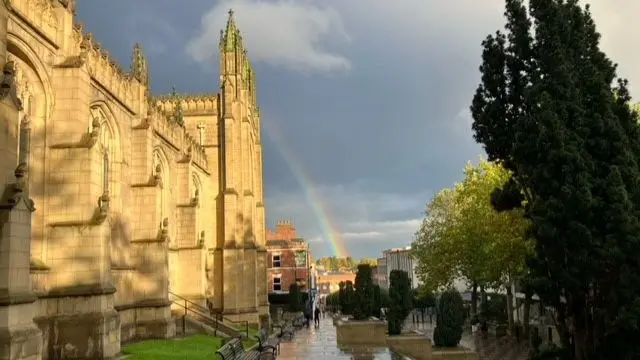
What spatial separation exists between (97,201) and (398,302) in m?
17.6

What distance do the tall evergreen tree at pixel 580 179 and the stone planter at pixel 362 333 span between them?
17501 millimetres

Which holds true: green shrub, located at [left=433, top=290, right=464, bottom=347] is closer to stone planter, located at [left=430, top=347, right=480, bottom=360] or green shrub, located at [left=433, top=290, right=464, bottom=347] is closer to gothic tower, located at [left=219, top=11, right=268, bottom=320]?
stone planter, located at [left=430, top=347, right=480, bottom=360]

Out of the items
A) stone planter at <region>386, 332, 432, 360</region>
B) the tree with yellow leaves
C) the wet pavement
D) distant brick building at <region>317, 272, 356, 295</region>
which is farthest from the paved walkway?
distant brick building at <region>317, 272, 356, 295</region>

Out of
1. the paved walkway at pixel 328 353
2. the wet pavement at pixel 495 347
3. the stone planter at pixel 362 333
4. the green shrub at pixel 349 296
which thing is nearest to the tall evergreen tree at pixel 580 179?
the paved walkway at pixel 328 353

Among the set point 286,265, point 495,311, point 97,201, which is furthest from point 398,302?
point 286,265

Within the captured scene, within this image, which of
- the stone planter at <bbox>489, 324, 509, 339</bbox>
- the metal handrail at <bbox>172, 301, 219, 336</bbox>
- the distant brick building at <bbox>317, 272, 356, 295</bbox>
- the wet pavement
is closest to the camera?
the metal handrail at <bbox>172, 301, 219, 336</bbox>

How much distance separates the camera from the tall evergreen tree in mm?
10188

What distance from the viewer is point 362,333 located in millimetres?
29594

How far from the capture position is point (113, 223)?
21219 millimetres

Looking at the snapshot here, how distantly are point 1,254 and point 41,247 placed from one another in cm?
485

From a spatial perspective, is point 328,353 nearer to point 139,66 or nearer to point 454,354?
point 454,354

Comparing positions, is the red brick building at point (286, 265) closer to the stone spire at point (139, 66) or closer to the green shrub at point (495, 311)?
the green shrub at point (495, 311)

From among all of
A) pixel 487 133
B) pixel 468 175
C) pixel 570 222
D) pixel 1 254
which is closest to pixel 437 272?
pixel 468 175

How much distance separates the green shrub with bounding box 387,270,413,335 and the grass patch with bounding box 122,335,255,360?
8228 millimetres
